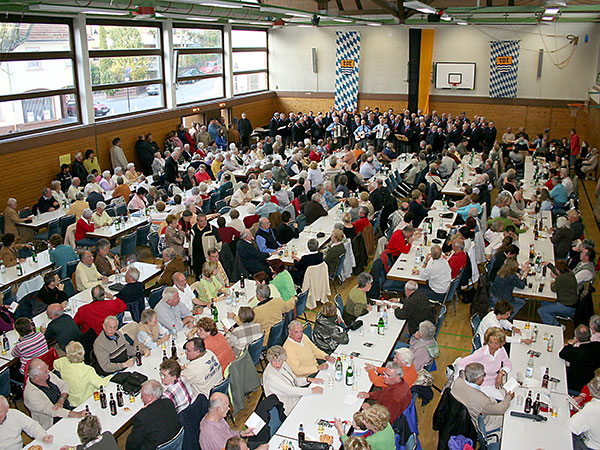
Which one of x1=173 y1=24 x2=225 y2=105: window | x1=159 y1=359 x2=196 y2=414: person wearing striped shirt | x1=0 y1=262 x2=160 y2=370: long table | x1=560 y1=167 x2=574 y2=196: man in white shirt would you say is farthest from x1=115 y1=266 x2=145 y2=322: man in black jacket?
x1=173 y1=24 x2=225 y2=105: window

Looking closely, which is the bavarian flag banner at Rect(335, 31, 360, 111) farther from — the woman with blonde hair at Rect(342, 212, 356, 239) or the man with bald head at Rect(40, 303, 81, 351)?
the man with bald head at Rect(40, 303, 81, 351)

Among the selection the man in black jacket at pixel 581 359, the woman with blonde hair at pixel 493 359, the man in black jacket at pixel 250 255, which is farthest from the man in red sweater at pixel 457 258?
the man in black jacket at pixel 250 255

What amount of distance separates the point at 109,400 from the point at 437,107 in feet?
75.8

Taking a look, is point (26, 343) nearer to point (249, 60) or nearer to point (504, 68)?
point (249, 60)

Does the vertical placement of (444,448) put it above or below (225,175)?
below

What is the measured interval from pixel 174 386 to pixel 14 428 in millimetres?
1596

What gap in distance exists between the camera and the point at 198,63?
2320 cm

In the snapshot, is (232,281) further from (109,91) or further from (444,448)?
(109,91)

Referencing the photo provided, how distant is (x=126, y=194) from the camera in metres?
13.9

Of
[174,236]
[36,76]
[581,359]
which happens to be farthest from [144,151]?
[581,359]

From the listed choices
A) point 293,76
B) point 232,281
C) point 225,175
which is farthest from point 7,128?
point 293,76

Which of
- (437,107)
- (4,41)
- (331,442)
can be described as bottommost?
(331,442)

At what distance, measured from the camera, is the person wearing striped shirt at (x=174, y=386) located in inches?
230

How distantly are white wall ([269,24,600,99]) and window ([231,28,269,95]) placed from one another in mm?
518
